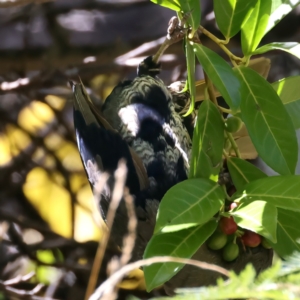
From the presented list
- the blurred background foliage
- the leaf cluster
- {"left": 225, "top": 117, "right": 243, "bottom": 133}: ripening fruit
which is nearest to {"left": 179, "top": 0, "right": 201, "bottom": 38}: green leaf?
the leaf cluster

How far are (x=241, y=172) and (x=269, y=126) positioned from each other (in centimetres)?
7

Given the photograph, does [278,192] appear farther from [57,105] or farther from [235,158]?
[57,105]

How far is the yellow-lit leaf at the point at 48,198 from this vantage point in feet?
2.93

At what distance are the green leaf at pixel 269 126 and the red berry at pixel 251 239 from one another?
0.34 feet

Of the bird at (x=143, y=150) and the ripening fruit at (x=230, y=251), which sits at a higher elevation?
the bird at (x=143, y=150)

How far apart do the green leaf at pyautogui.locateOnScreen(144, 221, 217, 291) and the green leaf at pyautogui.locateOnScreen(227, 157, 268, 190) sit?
70mm

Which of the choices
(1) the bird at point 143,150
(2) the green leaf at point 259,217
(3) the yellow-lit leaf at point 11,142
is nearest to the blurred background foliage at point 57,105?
(3) the yellow-lit leaf at point 11,142

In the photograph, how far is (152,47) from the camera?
0.87 meters

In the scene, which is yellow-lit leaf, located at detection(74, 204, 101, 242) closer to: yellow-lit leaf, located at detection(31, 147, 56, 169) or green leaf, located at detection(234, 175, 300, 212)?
yellow-lit leaf, located at detection(31, 147, 56, 169)

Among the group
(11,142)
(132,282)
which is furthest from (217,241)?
(11,142)

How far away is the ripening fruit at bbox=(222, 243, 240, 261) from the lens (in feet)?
1.55

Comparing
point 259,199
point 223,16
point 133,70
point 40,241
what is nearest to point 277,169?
point 259,199

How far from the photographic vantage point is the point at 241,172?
470mm

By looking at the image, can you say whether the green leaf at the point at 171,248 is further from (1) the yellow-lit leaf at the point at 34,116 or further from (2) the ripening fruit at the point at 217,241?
(1) the yellow-lit leaf at the point at 34,116
